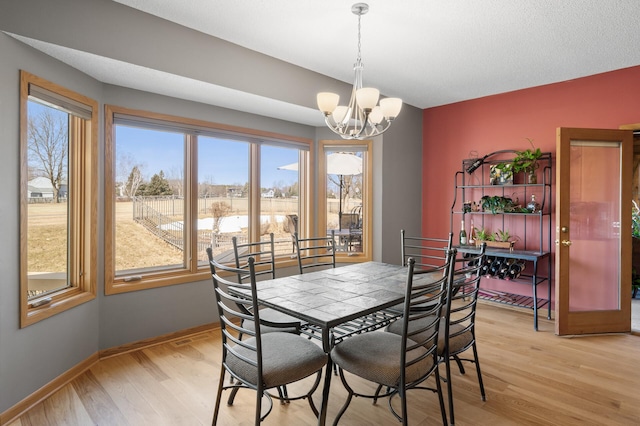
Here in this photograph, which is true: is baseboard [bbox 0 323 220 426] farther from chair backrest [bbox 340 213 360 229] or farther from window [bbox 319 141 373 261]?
chair backrest [bbox 340 213 360 229]

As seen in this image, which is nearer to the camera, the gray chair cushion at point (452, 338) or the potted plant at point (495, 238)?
the gray chair cushion at point (452, 338)

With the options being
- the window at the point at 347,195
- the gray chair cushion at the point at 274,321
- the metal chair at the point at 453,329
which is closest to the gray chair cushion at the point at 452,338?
the metal chair at the point at 453,329

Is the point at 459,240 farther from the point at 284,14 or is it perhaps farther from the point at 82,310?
the point at 82,310

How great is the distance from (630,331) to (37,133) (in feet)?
17.7

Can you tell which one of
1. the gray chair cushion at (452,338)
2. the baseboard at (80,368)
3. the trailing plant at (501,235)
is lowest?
the baseboard at (80,368)

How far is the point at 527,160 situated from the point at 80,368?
4.63 m

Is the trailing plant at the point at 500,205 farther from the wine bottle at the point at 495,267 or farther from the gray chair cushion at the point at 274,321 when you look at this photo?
the gray chair cushion at the point at 274,321

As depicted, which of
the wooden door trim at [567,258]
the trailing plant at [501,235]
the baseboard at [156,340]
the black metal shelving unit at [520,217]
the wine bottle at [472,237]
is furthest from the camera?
the wine bottle at [472,237]

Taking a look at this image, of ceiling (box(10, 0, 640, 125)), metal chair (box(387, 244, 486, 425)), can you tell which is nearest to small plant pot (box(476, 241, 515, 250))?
ceiling (box(10, 0, 640, 125))

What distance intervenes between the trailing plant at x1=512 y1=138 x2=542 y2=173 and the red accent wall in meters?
0.21

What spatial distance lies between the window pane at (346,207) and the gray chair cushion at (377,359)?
8.05 ft

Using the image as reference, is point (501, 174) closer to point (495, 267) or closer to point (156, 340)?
point (495, 267)

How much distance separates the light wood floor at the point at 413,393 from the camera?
2148mm

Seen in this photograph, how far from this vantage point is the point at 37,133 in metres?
2.48
